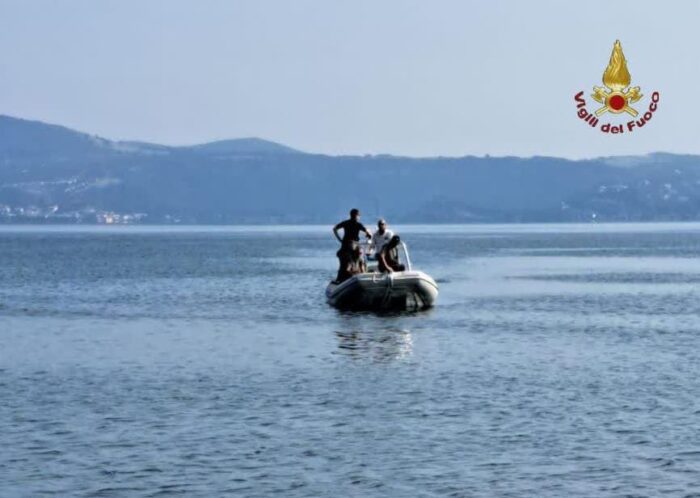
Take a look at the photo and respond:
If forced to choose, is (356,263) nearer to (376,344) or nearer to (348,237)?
(348,237)

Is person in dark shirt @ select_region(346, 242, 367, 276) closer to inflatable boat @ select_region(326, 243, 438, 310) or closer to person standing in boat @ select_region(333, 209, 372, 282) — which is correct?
person standing in boat @ select_region(333, 209, 372, 282)

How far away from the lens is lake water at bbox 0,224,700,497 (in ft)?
58.6

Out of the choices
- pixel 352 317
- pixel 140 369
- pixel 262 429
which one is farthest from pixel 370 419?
pixel 352 317

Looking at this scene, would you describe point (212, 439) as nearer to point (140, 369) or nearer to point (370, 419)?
point (370, 419)

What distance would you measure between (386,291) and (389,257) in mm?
1104

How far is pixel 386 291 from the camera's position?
42.7m

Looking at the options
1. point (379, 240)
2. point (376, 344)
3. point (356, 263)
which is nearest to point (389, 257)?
point (379, 240)

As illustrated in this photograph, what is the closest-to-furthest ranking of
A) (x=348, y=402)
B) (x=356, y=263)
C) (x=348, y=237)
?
(x=348, y=402) < (x=348, y=237) < (x=356, y=263)

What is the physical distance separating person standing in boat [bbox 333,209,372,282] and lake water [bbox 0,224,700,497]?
150 centimetres

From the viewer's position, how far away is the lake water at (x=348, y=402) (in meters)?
17.9

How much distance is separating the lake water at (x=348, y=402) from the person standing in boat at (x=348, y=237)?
1.50 meters

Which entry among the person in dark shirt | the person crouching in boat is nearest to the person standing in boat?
the person in dark shirt

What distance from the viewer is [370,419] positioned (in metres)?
22.2

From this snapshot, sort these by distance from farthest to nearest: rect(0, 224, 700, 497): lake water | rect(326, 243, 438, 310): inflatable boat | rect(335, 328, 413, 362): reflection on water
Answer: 1. rect(326, 243, 438, 310): inflatable boat
2. rect(335, 328, 413, 362): reflection on water
3. rect(0, 224, 700, 497): lake water
